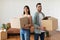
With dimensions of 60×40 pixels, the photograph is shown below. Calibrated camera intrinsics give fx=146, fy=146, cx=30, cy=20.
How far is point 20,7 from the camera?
270 inches

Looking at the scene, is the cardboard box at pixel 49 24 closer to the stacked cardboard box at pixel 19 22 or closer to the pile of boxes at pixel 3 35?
the stacked cardboard box at pixel 19 22

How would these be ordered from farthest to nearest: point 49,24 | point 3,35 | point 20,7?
point 20,7, point 3,35, point 49,24

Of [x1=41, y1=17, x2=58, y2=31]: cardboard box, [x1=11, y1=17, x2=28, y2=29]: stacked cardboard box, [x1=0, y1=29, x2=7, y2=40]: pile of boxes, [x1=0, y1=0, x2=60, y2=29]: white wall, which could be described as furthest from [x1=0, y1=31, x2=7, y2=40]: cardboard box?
[x1=41, y1=17, x2=58, y2=31]: cardboard box

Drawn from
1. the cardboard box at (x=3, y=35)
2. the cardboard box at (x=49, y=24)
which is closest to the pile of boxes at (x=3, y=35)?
the cardboard box at (x=3, y=35)

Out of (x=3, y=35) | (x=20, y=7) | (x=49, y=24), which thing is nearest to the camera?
(x=49, y=24)

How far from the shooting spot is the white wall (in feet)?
22.2

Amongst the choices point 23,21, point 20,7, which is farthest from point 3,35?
point 23,21

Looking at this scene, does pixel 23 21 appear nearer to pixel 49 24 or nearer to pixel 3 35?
pixel 49 24

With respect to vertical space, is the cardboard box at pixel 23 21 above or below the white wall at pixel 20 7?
below

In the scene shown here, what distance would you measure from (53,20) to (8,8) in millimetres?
4350

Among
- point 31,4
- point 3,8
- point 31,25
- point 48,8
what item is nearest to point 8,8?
point 3,8

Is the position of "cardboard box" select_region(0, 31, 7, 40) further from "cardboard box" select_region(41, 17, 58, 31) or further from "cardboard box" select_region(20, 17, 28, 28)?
"cardboard box" select_region(41, 17, 58, 31)

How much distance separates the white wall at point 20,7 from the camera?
6762 millimetres

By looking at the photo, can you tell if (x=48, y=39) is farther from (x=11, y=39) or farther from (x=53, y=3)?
(x=53, y=3)
